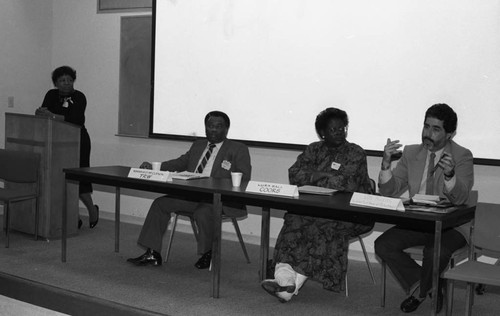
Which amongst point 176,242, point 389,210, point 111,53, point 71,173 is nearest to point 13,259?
point 71,173

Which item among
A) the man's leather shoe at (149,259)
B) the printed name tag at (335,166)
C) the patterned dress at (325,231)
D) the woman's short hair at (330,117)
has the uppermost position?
the woman's short hair at (330,117)

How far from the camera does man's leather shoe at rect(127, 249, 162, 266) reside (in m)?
4.82

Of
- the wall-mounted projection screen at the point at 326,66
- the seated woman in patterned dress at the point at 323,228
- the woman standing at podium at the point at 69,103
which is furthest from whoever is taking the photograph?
the woman standing at podium at the point at 69,103

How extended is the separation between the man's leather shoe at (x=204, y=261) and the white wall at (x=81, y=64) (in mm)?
1534

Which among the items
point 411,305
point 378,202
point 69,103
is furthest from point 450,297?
point 69,103

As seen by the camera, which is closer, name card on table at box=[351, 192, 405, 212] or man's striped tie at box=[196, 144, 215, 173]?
name card on table at box=[351, 192, 405, 212]

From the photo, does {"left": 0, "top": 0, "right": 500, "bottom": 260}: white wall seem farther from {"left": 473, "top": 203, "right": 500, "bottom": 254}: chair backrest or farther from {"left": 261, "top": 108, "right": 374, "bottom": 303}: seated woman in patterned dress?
{"left": 473, "top": 203, "right": 500, "bottom": 254}: chair backrest

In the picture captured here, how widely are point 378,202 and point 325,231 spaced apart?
0.64 meters

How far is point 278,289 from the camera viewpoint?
391 cm

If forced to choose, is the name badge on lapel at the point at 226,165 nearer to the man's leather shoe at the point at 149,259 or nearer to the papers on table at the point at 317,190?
the man's leather shoe at the point at 149,259

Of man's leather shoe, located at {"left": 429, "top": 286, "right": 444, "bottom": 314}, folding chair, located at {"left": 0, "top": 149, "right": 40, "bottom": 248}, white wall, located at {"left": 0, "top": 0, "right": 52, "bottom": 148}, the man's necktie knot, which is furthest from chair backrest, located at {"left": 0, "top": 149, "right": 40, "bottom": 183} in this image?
man's leather shoe, located at {"left": 429, "top": 286, "right": 444, "bottom": 314}

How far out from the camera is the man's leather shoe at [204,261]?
4816 millimetres

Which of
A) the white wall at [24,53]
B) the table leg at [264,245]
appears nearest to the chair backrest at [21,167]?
the white wall at [24,53]

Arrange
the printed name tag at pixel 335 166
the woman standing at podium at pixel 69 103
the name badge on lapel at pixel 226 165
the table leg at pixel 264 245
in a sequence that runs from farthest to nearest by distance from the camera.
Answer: the woman standing at podium at pixel 69 103 < the name badge on lapel at pixel 226 165 < the table leg at pixel 264 245 < the printed name tag at pixel 335 166
